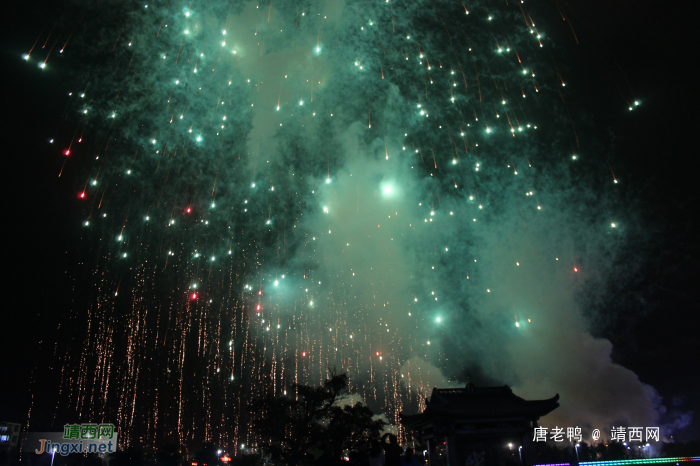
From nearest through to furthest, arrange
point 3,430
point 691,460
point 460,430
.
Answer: point 691,460
point 460,430
point 3,430

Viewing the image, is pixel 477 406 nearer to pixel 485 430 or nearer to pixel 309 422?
pixel 485 430

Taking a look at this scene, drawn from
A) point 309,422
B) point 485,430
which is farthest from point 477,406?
point 309,422

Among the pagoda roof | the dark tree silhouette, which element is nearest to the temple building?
the pagoda roof

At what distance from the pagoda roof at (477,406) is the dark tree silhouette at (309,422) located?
10.4ft

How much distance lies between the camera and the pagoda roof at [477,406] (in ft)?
53.9

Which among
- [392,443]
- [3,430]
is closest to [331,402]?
[392,443]

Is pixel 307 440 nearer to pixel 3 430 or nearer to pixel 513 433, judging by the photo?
pixel 513 433

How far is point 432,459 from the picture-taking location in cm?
1761

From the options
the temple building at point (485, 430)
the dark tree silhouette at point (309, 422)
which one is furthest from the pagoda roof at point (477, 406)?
the dark tree silhouette at point (309, 422)

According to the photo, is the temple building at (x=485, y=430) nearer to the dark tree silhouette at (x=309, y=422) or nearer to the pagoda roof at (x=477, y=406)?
the pagoda roof at (x=477, y=406)

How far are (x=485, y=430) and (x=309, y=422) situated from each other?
30.7 feet

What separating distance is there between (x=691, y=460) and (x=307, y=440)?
55.1ft

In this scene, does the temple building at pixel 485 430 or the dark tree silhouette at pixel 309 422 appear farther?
the dark tree silhouette at pixel 309 422

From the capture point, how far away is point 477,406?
1736 cm
